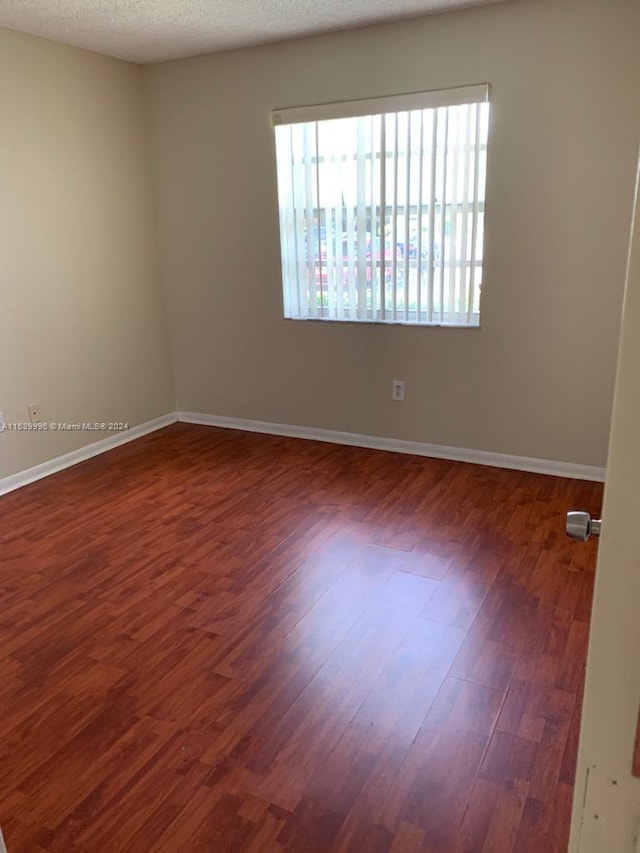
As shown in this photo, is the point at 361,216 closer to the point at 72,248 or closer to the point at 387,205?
the point at 387,205

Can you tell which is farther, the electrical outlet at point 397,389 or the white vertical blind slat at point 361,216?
the electrical outlet at point 397,389

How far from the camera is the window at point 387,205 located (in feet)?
11.2

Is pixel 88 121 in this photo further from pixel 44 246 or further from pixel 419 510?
pixel 419 510

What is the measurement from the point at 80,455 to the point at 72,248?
50.6 inches

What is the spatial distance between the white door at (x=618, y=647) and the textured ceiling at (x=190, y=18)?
3.16 metres

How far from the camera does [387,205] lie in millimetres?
3635

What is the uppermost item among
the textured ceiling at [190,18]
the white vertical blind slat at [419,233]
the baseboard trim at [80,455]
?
the textured ceiling at [190,18]

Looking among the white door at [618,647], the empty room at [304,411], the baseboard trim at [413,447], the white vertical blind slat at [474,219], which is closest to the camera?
the white door at [618,647]

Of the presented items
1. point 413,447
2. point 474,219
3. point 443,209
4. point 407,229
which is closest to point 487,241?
point 474,219

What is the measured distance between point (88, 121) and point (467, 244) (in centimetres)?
240

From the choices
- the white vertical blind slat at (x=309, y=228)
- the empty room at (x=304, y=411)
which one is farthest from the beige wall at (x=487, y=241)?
the white vertical blind slat at (x=309, y=228)

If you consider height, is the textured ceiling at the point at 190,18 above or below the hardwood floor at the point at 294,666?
above

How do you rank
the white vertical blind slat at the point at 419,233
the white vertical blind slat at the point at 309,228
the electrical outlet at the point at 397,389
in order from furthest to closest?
the electrical outlet at the point at 397,389 → the white vertical blind slat at the point at 309,228 → the white vertical blind slat at the point at 419,233

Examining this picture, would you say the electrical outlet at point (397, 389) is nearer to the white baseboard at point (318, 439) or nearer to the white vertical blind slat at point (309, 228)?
the white baseboard at point (318, 439)
